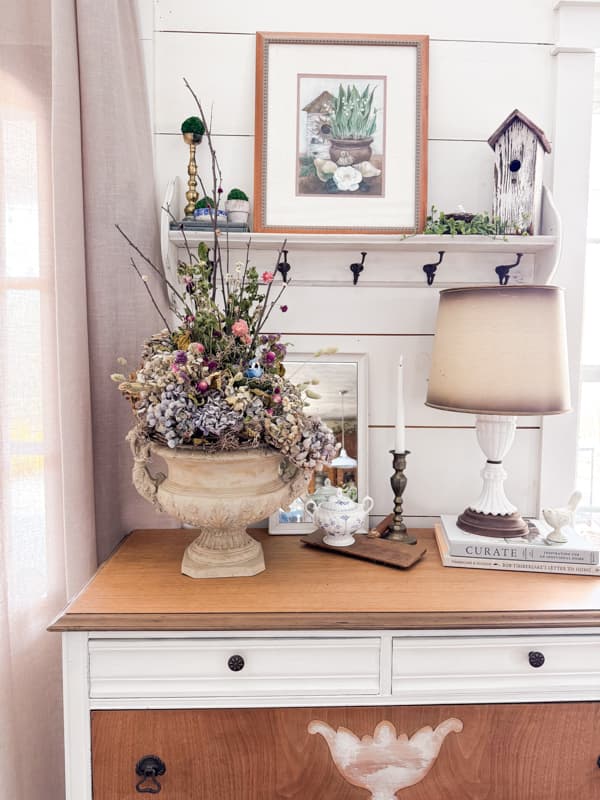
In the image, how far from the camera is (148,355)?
1172 millimetres

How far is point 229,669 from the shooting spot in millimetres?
1040

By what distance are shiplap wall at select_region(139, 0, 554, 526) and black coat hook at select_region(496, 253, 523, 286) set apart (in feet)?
0.53

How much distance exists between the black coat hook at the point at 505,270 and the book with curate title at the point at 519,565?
708 mm

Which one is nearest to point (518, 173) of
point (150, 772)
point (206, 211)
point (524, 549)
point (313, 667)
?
point (206, 211)

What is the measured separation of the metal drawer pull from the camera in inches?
40.3

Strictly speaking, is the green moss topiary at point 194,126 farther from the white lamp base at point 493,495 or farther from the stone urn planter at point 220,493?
the white lamp base at point 493,495

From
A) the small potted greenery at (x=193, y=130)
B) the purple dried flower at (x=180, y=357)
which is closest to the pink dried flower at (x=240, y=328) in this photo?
the purple dried flower at (x=180, y=357)

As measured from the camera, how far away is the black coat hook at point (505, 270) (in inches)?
57.6

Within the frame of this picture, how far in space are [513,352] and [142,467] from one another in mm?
810

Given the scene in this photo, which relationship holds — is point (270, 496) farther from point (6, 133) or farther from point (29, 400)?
point (6, 133)

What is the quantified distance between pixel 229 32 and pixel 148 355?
2.93 ft

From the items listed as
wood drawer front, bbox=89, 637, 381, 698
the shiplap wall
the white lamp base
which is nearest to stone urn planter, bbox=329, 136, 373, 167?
the shiplap wall

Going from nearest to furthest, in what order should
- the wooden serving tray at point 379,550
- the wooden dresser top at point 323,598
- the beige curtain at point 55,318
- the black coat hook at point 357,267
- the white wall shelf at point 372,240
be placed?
the wooden dresser top at point 323,598
the beige curtain at point 55,318
the wooden serving tray at point 379,550
the white wall shelf at point 372,240
the black coat hook at point 357,267

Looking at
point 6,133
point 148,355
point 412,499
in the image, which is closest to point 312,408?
point 412,499
